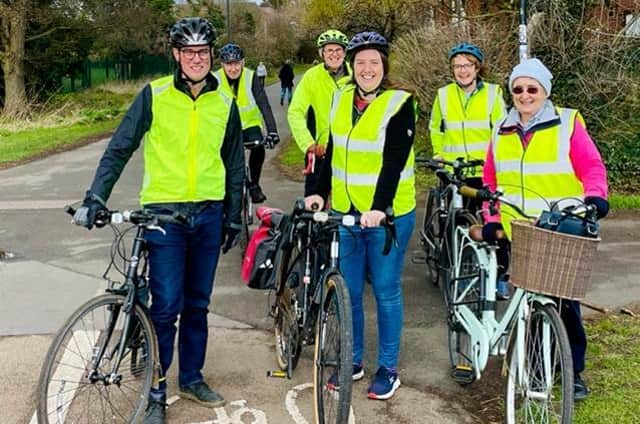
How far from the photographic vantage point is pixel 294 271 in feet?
15.1

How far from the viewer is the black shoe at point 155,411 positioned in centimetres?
404

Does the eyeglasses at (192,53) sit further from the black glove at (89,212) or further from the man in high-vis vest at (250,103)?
the man in high-vis vest at (250,103)

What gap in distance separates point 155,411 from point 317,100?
10.4 ft

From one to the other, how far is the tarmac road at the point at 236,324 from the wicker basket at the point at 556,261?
122 centimetres

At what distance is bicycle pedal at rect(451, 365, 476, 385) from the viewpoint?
15.1 feet

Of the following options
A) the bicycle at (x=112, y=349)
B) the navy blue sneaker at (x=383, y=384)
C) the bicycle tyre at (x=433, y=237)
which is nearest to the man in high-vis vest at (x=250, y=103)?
the bicycle tyre at (x=433, y=237)

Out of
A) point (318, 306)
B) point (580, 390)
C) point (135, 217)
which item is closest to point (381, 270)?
point (318, 306)

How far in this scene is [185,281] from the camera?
166 inches

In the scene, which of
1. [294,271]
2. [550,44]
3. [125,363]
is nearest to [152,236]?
[125,363]

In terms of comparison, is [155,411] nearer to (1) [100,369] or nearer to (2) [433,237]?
(1) [100,369]

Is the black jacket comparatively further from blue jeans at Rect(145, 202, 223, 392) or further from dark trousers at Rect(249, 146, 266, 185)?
dark trousers at Rect(249, 146, 266, 185)

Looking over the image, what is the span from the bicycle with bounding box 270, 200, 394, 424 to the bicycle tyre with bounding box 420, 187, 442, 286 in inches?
76.1

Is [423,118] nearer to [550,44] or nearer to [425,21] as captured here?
[550,44]

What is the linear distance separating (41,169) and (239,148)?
10887mm
